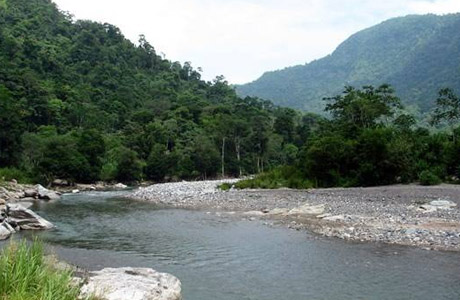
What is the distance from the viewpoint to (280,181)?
46125 mm

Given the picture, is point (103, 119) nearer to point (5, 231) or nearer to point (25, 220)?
point (25, 220)

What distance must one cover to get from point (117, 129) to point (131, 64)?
49.4m

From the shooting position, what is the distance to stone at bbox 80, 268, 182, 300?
9922mm

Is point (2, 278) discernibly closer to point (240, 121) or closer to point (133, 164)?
point (133, 164)

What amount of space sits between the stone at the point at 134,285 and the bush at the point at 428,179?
30.7 m

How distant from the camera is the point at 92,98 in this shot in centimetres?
10562

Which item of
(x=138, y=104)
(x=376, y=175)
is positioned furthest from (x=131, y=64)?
(x=376, y=175)

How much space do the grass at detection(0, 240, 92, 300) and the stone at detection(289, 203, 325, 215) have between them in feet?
69.9

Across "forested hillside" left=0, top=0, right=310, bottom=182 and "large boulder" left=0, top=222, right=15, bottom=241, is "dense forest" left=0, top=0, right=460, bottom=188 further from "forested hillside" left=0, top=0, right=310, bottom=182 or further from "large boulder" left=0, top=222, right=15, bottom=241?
"large boulder" left=0, top=222, right=15, bottom=241


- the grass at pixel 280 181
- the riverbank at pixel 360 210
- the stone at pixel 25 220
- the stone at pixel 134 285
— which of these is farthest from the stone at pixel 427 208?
the stone at pixel 25 220

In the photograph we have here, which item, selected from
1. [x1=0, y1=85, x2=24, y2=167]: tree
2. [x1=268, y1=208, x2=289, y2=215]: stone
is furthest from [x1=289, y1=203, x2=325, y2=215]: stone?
[x1=0, y1=85, x2=24, y2=167]: tree

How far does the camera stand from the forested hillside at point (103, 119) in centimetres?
6400

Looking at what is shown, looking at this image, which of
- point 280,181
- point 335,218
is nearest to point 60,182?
point 280,181

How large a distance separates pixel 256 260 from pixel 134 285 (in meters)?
7.18
